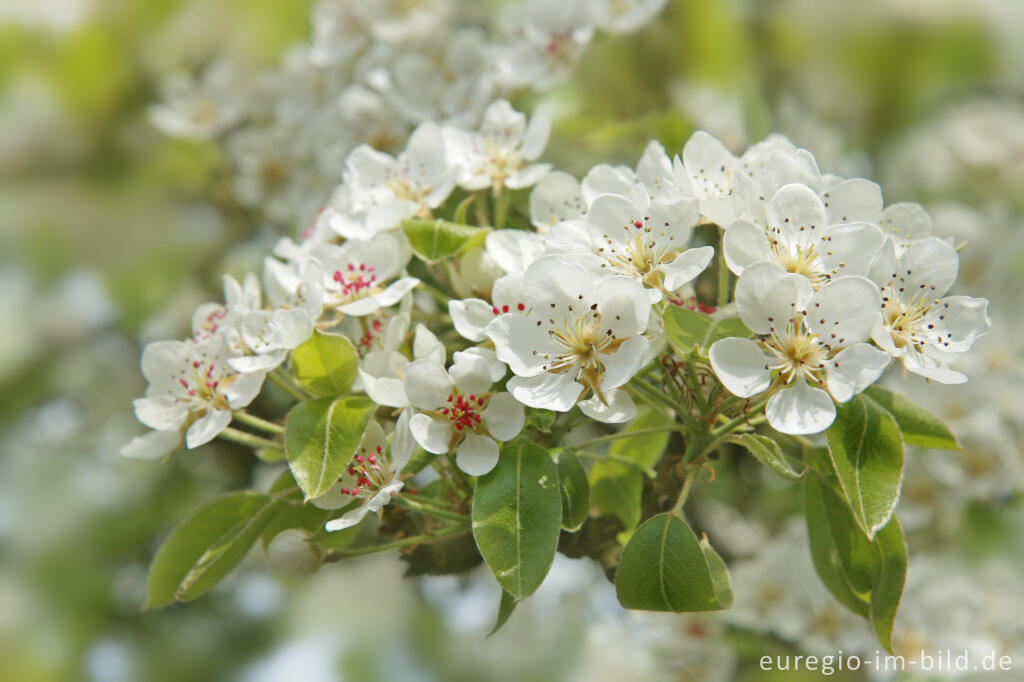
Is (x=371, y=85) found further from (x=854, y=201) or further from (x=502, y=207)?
(x=854, y=201)

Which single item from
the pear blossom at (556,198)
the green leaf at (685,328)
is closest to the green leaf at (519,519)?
the green leaf at (685,328)

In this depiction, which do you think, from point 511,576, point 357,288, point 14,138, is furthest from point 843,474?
point 14,138

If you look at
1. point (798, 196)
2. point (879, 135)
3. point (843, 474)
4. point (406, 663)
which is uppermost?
point (798, 196)

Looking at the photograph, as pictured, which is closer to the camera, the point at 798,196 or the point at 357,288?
the point at 798,196

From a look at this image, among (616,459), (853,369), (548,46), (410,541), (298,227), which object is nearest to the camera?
(853,369)

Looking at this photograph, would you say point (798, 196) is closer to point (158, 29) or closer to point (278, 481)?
point (278, 481)

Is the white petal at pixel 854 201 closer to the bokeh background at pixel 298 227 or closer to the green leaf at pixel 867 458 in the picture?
the green leaf at pixel 867 458

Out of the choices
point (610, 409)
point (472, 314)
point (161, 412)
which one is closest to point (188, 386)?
point (161, 412)
